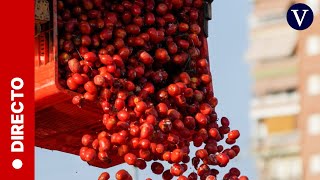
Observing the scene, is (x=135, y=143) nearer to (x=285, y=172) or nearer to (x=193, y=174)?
(x=193, y=174)

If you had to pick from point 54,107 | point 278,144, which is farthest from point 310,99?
point 54,107

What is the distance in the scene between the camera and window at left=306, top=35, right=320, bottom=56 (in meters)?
43.9

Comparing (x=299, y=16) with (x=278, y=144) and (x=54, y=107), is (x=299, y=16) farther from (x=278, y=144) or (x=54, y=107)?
(x=278, y=144)

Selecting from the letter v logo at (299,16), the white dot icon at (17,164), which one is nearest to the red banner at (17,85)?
the white dot icon at (17,164)

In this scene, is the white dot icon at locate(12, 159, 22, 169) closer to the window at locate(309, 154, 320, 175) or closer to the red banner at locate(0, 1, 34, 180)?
the red banner at locate(0, 1, 34, 180)

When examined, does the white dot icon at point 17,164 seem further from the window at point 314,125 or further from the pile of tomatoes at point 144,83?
the window at point 314,125

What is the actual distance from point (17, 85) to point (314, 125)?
37.1 meters

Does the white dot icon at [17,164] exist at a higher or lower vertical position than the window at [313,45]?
lower

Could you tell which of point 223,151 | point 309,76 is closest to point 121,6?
point 223,151

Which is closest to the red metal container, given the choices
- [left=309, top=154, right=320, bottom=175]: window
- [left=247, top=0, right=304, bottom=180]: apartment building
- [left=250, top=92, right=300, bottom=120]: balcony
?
[left=247, top=0, right=304, bottom=180]: apartment building

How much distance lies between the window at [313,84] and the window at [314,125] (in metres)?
0.70

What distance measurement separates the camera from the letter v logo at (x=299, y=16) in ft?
36.3

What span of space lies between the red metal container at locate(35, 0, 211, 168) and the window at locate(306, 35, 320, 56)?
34765mm

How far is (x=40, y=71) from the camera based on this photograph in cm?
872
